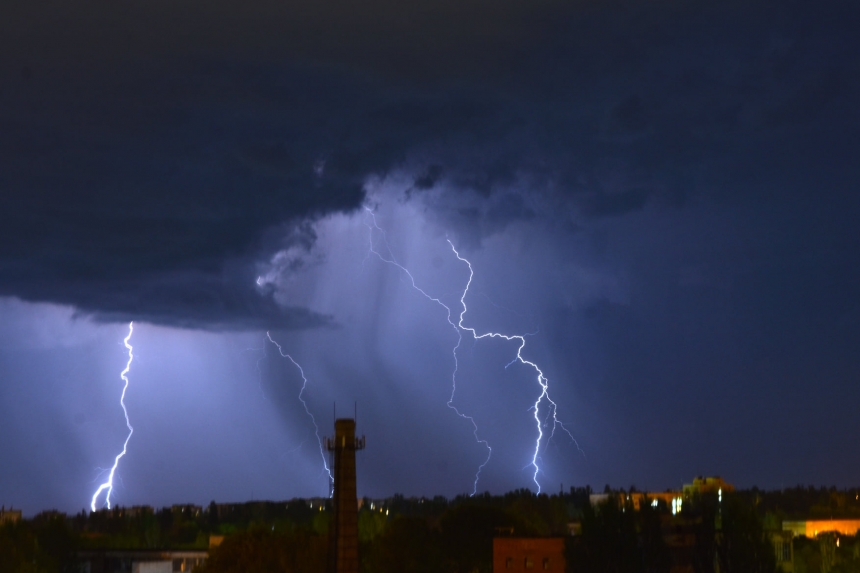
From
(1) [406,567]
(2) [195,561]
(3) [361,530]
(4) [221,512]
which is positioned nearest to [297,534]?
(1) [406,567]

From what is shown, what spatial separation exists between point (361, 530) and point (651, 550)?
49276 millimetres

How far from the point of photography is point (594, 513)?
53.4 m

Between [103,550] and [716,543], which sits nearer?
[716,543]

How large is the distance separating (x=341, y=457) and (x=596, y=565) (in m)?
13.4

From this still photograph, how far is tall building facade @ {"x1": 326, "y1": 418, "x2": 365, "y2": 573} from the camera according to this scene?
49000mm

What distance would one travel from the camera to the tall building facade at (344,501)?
161 feet

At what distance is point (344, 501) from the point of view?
1946 inches

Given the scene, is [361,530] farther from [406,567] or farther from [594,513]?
[594,513]

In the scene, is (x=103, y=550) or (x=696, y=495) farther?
(x=103, y=550)

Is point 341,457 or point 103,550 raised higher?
point 341,457

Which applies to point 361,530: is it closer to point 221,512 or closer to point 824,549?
point 824,549

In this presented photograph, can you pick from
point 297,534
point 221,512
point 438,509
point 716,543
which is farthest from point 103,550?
point 221,512

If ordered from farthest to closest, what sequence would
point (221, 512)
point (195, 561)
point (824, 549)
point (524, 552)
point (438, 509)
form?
point (221, 512) → point (438, 509) → point (195, 561) → point (824, 549) → point (524, 552)

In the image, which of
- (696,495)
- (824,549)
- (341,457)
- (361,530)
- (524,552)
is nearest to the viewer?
(341,457)
